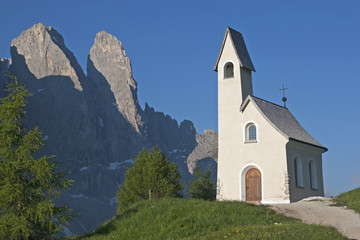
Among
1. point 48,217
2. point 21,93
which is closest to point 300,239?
point 48,217

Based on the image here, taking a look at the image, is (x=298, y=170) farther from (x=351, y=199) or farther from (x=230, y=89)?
(x=230, y=89)

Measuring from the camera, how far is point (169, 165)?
163 feet

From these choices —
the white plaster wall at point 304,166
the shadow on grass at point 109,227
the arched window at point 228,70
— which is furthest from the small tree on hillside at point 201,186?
the shadow on grass at point 109,227

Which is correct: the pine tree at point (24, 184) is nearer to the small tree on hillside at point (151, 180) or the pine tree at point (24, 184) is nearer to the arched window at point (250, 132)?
the arched window at point (250, 132)

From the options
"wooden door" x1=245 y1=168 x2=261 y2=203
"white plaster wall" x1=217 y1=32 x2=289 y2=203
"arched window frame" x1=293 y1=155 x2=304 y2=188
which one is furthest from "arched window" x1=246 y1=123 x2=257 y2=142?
"arched window frame" x1=293 y1=155 x2=304 y2=188

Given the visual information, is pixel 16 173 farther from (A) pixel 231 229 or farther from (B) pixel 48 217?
(A) pixel 231 229

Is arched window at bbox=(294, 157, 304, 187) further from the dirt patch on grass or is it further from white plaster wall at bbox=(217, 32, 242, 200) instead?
the dirt patch on grass

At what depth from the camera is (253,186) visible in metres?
33.9

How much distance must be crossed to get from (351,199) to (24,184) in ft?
60.8

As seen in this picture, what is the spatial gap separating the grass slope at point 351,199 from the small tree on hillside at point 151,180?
18.0m

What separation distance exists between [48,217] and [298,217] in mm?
11501

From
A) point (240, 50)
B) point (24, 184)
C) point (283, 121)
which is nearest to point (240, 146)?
point (283, 121)

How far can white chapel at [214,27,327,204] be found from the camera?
33.2 metres

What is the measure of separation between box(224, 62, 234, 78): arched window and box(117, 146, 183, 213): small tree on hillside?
540 inches
